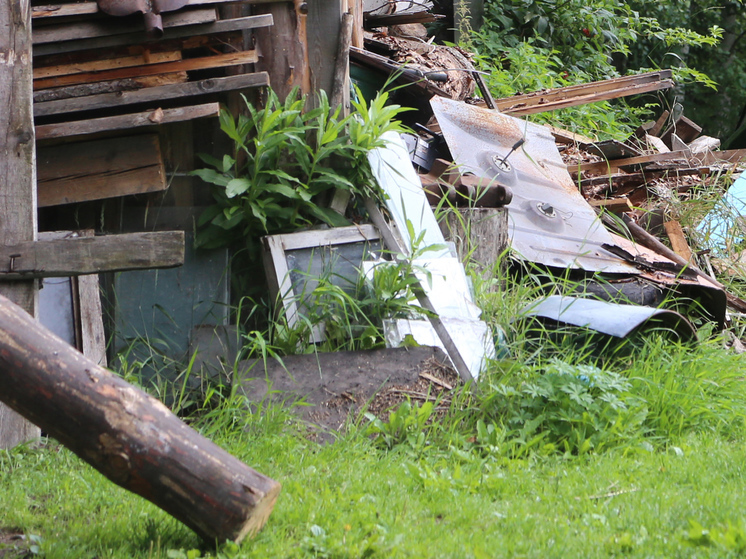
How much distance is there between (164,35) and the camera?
4230 mm

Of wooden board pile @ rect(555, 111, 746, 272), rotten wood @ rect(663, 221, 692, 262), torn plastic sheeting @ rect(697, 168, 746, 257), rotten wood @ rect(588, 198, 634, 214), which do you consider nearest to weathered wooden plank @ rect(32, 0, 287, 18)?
wooden board pile @ rect(555, 111, 746, 272)

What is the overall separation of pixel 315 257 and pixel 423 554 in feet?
7.62

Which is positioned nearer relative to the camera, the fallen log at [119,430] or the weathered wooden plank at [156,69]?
the fallen log at [119,430]

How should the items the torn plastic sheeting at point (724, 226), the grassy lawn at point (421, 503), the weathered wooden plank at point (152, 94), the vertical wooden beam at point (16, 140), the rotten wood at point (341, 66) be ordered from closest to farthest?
the grassy lawn at point (421, 503) < the vertical wooden beam at point (16, 140) < the weathered wooden plank at point (152, 94) < the rotten wood at point (341, 66) < the torn plastic sheeting at point (724, 226)

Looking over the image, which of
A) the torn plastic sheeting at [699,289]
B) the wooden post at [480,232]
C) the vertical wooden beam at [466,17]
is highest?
the vertical wooden beam at [466,17]

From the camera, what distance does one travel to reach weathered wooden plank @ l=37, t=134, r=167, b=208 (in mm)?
4383

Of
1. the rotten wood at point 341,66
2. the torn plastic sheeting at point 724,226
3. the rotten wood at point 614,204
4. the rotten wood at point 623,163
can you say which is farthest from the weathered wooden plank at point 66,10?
the torn plastic sheeting at point 724,226

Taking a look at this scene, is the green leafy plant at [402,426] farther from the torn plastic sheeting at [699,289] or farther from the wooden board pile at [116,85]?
the torn plastic sheeting at [699,289]

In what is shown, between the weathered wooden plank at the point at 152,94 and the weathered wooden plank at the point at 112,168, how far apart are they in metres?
0.25

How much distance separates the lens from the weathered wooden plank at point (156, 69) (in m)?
4.23

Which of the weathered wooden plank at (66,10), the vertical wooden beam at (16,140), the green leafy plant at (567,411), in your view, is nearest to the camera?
the vertical wooden beam at (16,140)

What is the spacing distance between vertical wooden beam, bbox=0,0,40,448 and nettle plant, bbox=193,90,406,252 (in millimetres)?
1095

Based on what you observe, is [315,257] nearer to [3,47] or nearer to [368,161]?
[368,161]

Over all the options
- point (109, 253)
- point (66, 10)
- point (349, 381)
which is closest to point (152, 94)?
point (66, 10)
